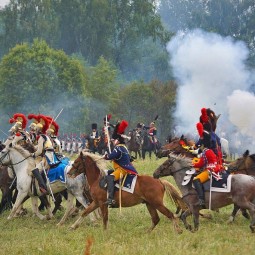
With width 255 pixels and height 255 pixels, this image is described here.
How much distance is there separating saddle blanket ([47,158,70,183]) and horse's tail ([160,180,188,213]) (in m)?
3.05

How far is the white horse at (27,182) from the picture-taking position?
53.3 feet

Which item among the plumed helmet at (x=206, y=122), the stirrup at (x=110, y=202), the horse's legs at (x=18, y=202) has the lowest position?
the horse's legs at (x=18, y=202)

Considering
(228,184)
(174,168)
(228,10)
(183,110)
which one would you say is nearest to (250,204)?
(228,184)

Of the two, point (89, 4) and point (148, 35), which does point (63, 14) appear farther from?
point (148, 35)

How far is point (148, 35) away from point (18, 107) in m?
23.7

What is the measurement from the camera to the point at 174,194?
1480 cm

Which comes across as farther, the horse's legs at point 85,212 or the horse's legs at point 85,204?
the horse's legs at point 85,204

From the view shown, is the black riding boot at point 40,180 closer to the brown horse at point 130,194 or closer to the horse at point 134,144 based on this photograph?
the brown horse at point 130,194

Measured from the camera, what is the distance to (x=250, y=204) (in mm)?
13812

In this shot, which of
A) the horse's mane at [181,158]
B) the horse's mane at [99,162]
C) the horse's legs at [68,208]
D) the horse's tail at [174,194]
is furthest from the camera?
the horse's legs at [68,208]

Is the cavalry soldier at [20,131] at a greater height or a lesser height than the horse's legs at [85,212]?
greater

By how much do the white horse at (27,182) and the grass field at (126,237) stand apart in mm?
402

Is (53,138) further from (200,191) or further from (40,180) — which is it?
(200,191)

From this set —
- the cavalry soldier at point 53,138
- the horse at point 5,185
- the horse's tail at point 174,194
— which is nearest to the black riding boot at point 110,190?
the horse's tail at point 174,194
